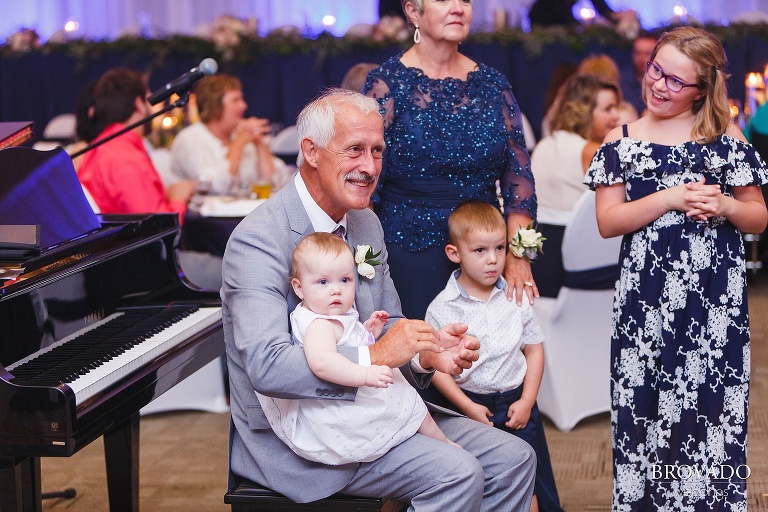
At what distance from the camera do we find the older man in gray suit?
6.88 ft

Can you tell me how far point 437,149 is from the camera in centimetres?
298

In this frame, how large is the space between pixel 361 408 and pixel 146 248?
3.74ft

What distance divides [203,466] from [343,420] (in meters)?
1.98

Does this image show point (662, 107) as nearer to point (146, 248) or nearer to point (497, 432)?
point (497, 432)

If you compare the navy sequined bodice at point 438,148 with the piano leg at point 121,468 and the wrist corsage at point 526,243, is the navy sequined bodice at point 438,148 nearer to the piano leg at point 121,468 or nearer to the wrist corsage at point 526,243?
the wrist corsage at point 526,243

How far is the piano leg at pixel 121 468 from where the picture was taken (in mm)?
3107

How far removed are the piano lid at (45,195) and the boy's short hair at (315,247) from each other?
868 mm

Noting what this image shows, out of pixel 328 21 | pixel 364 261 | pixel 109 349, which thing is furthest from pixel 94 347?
pixel 328 21

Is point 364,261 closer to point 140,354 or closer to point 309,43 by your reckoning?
point 140,354

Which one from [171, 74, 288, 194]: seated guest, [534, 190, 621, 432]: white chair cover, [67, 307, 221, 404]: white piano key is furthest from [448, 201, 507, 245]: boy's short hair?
[171, 74, 288, 194]: seated guest

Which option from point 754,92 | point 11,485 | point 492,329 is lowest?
point 11,485

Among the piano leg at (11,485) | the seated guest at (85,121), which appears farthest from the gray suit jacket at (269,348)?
the seated guest at (85,121)

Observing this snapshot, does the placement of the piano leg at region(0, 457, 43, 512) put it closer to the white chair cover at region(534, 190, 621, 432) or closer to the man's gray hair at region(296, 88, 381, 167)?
the man's gray hair at region(296, 88, 381, 167)

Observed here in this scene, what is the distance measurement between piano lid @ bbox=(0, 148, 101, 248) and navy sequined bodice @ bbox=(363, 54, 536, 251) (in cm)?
88
